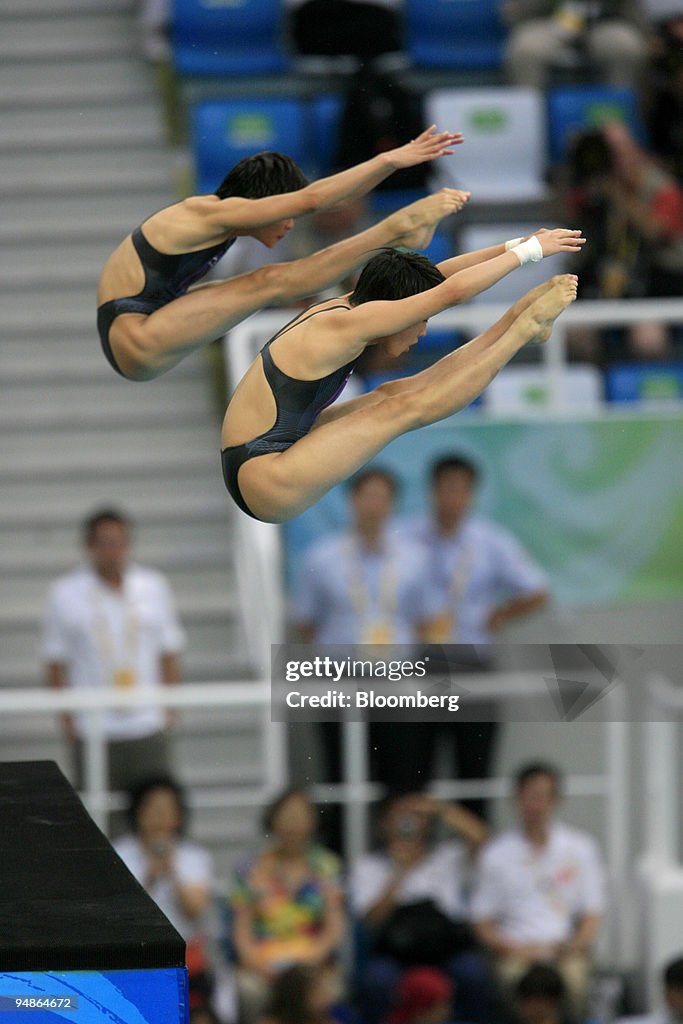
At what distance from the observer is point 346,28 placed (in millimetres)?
3842

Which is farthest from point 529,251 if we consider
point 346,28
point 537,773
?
point 537,773

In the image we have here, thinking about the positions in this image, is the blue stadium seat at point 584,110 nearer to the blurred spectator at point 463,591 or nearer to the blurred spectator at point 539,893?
the blurred spectator at point 463,591

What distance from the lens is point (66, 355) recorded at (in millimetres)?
4766

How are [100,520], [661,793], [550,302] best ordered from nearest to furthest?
[550,302], [100,520], [661,793]

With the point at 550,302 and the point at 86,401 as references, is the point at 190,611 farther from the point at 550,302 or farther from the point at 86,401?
the point at 550,302

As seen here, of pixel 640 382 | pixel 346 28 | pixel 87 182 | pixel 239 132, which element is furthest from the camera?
pixel 87 182

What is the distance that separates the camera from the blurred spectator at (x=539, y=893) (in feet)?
17.3

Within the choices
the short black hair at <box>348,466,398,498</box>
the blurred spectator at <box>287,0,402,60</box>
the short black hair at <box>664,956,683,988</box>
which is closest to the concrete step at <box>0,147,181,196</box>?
the blurred spectator at <box>287,0,402,60</box>

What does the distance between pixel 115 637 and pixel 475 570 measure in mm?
1748

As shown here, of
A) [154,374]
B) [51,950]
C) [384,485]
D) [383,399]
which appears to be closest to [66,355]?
[384,485]

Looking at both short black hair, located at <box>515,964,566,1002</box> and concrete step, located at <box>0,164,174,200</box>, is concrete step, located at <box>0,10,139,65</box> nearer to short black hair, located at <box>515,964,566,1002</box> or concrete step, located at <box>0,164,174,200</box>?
concrete step, located at <box>0,164,174,200</box>

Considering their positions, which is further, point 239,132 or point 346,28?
point 346,28

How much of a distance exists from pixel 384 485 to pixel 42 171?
118 cm

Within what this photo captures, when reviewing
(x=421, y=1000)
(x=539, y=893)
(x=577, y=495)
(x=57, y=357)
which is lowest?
(x=421, y=1000)
